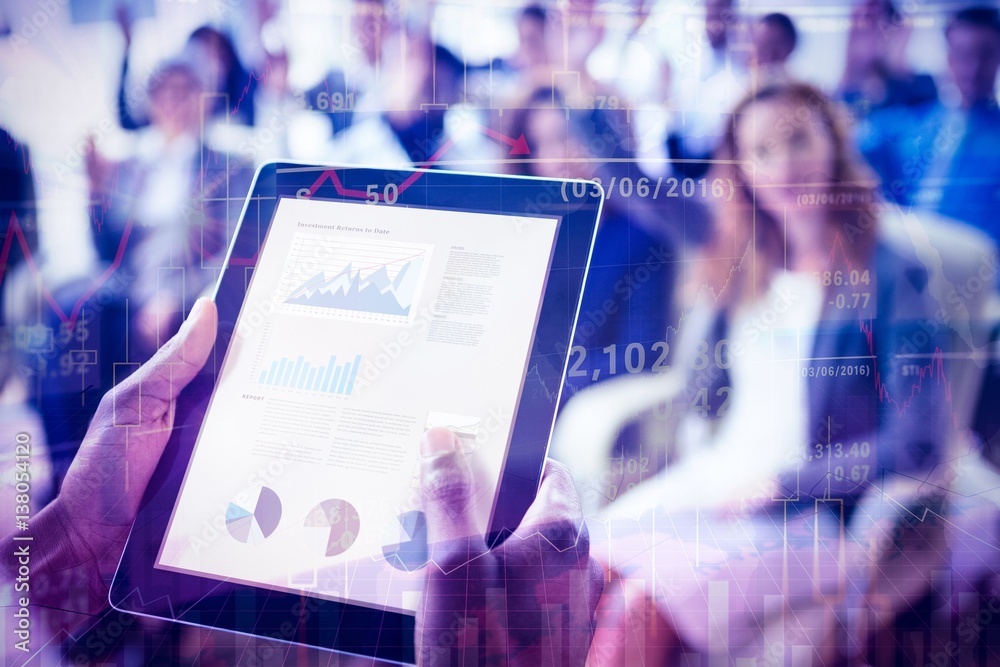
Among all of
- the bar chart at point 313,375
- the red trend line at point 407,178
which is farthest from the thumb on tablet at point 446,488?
the red trend line at point 407,178

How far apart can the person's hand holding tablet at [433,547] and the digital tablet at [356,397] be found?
0.02m

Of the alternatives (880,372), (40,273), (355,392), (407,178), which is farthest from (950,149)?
(40,273)

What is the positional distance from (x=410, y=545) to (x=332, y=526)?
0.10 meters

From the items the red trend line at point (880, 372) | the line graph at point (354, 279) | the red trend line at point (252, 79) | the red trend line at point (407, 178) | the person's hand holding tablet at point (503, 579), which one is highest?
the red trend line at point (252, 79)

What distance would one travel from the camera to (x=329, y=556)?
75 centimetres

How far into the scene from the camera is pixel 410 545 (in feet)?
2.47

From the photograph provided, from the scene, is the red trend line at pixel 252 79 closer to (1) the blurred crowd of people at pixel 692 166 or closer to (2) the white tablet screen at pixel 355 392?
(1) the blurred crowd of people at pixel 692 166

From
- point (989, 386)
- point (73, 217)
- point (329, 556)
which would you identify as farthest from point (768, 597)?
point (73, 217)

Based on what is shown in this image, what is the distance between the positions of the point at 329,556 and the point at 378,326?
0.96 ft

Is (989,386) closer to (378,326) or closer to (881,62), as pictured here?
(881,62)

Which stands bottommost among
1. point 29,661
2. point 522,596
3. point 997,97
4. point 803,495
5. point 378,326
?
point 29,661

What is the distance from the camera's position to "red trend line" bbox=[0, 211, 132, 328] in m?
0.87

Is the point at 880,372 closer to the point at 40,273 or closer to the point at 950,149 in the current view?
the point at 950,149

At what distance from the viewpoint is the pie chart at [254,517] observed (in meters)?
0.77
